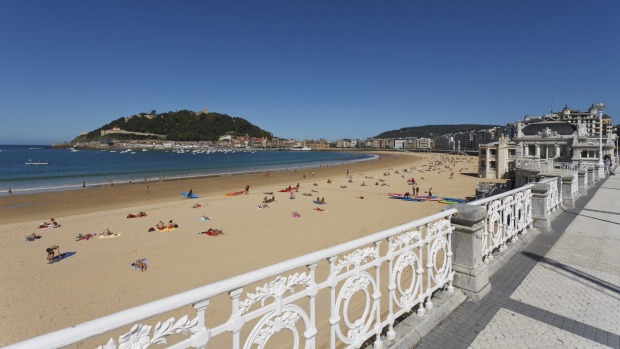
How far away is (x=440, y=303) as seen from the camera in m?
3.80

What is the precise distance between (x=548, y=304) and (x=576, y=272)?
150 centimetres

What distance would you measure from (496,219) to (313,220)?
37.0 feet

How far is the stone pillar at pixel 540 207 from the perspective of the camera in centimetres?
705

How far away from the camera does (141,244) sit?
12164 mm

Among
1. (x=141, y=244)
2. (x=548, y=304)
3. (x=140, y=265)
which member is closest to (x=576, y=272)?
(x=548, y=304)

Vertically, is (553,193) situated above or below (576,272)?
above

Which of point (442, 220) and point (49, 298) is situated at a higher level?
point (442, 220)

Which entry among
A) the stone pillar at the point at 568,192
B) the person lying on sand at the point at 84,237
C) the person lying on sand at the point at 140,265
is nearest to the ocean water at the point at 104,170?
the person lying on sand at the point at 84,237

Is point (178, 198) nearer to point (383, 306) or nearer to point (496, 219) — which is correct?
point (383, 306)

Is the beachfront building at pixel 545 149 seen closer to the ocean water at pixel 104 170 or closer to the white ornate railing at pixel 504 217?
the white ornate railing at pixel 504 217

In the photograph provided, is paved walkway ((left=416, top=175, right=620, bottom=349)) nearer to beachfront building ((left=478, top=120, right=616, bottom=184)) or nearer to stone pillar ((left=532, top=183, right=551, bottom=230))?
stone pillar ((left=532, top=183, right=551, bottom=230))

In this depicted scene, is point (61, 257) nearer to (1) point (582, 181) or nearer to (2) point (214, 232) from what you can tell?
(2) point (214, 232)

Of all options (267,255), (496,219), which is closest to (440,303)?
(496,219)

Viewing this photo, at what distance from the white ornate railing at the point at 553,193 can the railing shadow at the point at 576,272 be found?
3.00 metres
